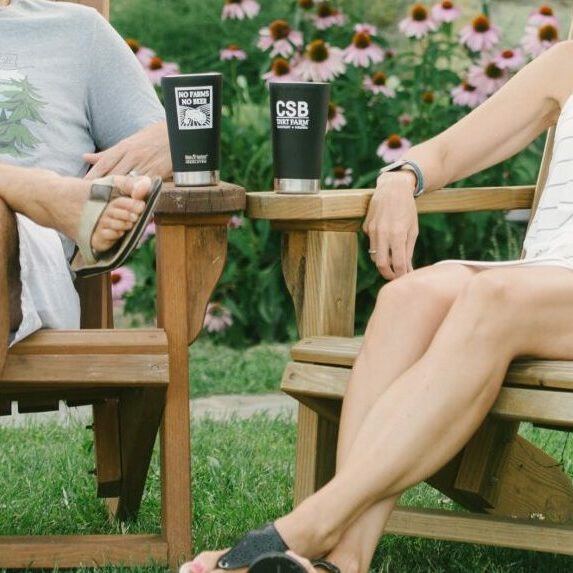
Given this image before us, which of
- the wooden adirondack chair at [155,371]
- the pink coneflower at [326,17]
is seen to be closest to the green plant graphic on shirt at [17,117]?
the wooden adirondack chair at [155,371]

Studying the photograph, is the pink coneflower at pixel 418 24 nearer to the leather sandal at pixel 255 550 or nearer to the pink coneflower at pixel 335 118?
the pink coneflower at pixel 335 118

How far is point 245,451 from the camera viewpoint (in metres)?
3.67

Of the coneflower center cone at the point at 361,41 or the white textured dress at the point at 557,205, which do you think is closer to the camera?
the white textured dress at the point at 557,205

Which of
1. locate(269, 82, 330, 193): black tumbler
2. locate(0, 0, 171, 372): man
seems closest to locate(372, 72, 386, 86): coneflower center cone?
locate(0, 0, 171, 372): man

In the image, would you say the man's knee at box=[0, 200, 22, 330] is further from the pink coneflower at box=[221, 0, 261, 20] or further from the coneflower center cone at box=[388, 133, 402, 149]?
the pink coneflower at box=[221, 0, 261, 20]

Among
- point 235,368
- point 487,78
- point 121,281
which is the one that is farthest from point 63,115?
point 487,78

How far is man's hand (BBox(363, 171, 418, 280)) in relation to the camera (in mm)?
2660

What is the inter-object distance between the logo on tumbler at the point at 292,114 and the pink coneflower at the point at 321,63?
2348mm

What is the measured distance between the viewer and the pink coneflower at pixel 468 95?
16.5 feet

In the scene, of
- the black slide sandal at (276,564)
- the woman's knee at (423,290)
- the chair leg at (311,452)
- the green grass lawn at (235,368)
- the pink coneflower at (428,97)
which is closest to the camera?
the black slide sandal at (276,564)

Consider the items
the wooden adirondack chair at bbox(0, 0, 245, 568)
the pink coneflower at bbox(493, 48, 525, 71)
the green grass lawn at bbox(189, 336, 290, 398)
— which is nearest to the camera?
the wooden adirondack chair at bbox(0, 0, 245, 568)

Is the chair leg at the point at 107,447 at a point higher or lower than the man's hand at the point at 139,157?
lower

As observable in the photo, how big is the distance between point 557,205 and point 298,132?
21.9 inches

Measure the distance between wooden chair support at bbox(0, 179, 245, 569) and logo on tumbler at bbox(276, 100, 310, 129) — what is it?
154 millimetres
